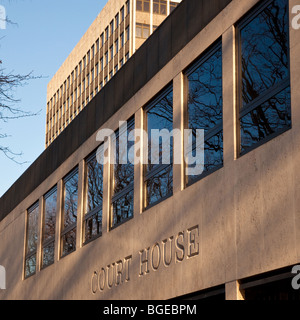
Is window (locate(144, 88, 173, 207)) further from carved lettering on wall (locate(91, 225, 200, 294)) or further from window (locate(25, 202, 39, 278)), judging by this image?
window (locate(25, 202, 39, 278))

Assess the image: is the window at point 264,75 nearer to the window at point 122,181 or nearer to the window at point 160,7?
the window at point 122,181

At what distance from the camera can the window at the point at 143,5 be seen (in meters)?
70.6

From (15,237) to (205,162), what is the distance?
41.7ft

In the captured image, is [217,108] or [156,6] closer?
[217,108]

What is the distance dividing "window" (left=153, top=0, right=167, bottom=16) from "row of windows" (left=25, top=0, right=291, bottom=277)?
57709mm

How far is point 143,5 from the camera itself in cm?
7119

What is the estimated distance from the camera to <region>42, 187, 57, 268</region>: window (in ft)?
62.3

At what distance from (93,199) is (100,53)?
208 ft

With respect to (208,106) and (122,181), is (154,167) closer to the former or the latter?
(122,181)

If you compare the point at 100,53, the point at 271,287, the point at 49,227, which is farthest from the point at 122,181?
the point at 100,53

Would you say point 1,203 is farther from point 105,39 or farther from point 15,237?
point 105,39

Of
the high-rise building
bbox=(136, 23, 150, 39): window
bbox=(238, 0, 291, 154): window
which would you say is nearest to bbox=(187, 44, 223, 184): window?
bbox=(238, 0, 291, 154): window

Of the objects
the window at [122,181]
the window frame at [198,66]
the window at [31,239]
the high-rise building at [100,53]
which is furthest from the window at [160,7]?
the window frame at [198,66]
